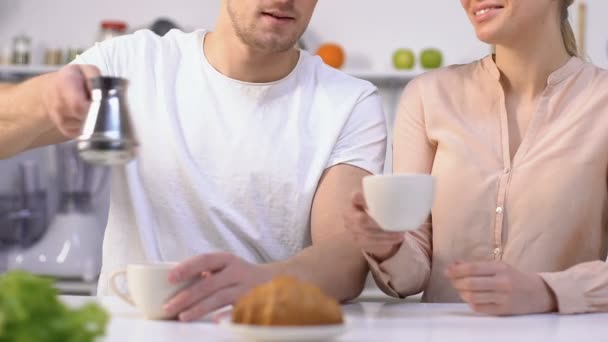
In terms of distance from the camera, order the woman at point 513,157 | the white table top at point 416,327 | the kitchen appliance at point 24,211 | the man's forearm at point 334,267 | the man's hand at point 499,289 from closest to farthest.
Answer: the white table top at point 416,327 → the man's hand at point 499,289 → the man's forearm at point 334,267 → the woman at point 513,157 → the kitchen appliance at point 24,211

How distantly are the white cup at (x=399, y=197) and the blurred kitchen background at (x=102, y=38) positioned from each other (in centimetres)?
240

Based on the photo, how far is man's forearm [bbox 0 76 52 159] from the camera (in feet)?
4.92

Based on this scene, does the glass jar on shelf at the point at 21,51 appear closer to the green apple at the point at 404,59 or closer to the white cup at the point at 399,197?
the green apple at the point at 404,59

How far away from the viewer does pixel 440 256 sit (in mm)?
1646

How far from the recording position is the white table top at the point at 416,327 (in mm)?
1037

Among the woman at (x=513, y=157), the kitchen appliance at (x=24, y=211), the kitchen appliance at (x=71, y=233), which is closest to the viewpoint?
the woman at (x=513, y=157)

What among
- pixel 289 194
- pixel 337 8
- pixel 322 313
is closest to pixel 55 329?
pixel 322 313

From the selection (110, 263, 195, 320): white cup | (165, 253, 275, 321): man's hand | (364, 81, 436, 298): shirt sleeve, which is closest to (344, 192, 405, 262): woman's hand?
(364, 81, 436, 298): shirt sleeve

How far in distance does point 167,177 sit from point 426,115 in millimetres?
501

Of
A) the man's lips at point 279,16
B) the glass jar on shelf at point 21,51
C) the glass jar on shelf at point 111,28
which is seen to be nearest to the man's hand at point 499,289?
the man's lips at point 279,16

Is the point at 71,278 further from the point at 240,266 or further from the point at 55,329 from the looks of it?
the point at 55,329

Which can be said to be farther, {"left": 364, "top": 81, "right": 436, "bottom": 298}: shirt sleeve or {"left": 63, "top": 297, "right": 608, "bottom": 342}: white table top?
{"left": 364, "top": 81, "right": 436, "bottom": 298}: shirt sleeve

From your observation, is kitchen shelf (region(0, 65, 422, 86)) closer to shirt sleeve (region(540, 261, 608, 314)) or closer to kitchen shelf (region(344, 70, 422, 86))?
kitchen shelf (region(344, 70, 422, 86))

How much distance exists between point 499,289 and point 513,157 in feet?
1.38
